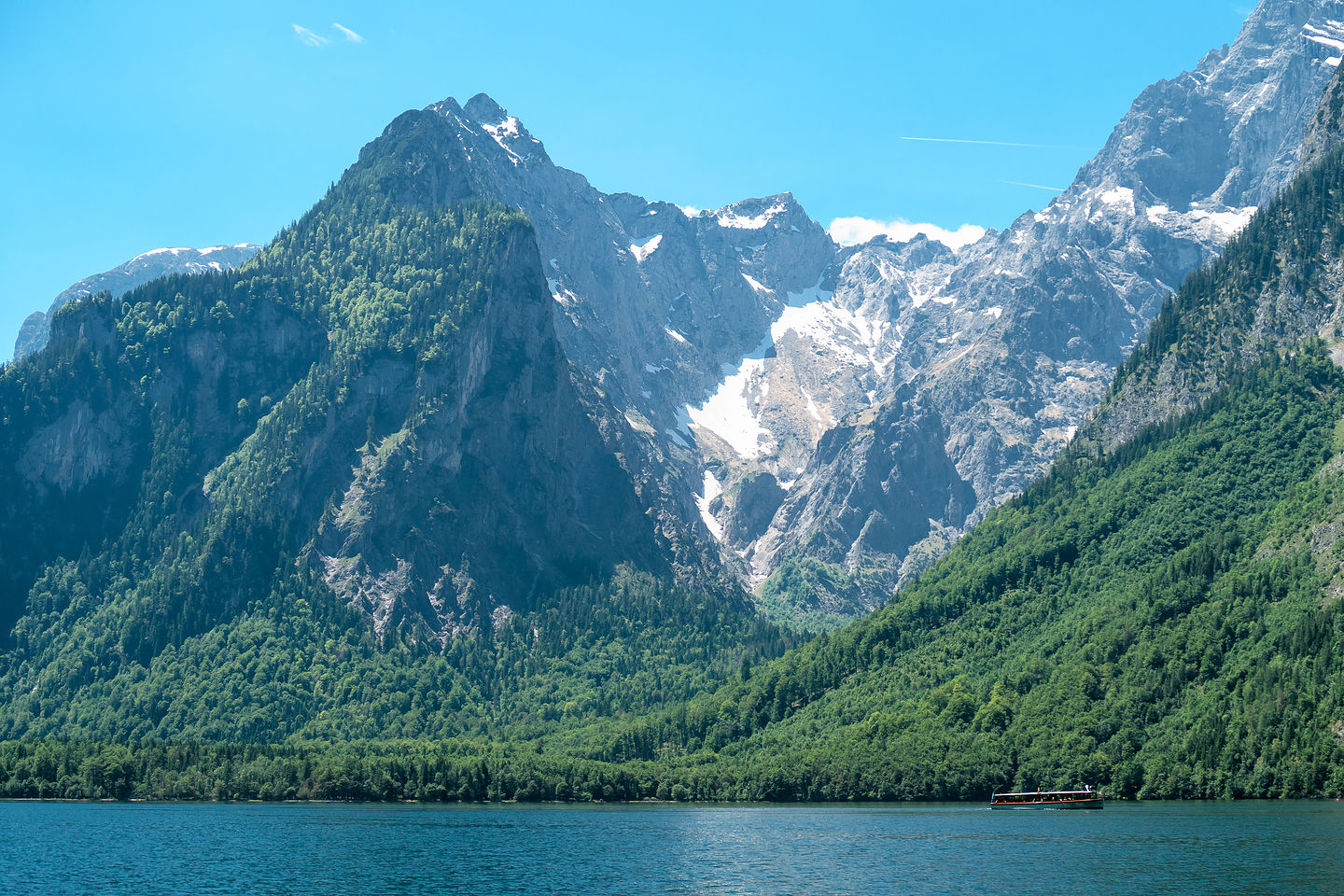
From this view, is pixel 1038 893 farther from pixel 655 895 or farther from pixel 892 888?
pixel 655 895

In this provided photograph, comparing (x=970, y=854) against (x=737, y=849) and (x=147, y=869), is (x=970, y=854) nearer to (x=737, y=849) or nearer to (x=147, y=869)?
(x=737, y=849)

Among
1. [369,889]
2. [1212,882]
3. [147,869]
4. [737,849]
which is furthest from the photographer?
[737,849]

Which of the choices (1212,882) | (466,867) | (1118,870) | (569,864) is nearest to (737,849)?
(569,864)

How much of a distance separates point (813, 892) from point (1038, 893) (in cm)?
2286

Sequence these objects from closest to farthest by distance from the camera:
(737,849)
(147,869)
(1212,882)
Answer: (1212,882) → (147,869) → (737,849)

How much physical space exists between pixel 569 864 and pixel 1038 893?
197 ft

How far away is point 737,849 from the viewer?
18788cm

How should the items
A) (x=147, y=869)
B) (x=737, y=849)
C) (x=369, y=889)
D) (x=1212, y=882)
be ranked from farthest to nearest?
1. (x=737, y=849)
2. (x=147, y=869)
3. (x=369, y=889)
4. (x=1212, y=882)

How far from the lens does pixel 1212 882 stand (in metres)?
140

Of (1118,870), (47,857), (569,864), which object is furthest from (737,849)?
(47,857)

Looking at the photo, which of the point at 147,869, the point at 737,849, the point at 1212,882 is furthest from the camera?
the point at 737,849

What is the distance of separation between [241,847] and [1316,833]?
138503 millimetres

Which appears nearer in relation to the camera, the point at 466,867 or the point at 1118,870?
the point at 1118,870

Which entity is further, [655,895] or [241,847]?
[241,847]
